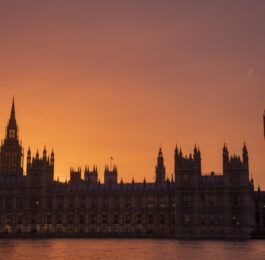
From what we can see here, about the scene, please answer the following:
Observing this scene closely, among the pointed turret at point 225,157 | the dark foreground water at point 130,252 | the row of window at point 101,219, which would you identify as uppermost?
the pointed turret at point 225,157

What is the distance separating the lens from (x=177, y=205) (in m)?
173

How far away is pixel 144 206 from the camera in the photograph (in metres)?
183

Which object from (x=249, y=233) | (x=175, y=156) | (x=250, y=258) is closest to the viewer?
(x=250, y=258)

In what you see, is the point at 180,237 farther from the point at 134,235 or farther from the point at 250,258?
the point at 250,258

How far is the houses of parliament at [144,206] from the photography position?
550 feet

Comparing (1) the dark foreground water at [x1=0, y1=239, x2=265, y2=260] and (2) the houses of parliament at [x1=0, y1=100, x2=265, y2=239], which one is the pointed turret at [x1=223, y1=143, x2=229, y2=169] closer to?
(2) the houses of parliament at [x1=0, y1=100, x2=265, y2=239]

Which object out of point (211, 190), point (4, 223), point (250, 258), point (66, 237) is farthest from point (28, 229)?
point (250, 258)

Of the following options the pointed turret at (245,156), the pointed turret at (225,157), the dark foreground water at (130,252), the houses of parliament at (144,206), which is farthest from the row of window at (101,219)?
the dark foreground water at (130,252)

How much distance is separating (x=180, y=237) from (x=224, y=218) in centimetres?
1619

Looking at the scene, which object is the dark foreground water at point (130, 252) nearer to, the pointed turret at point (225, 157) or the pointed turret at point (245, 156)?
the pointed turret at point (225, 157)

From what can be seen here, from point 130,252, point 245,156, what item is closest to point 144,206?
point 245,156

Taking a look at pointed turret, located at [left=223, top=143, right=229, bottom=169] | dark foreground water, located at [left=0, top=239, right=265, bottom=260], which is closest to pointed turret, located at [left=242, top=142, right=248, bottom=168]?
pointed turret, located at [left=223, top=143, right=229, bottom=169]

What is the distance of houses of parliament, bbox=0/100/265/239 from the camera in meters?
168

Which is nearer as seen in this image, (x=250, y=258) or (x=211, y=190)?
(x=250, y=258)
